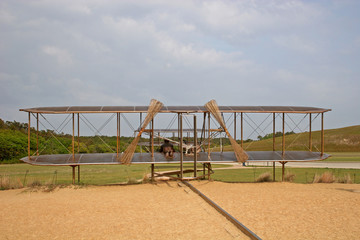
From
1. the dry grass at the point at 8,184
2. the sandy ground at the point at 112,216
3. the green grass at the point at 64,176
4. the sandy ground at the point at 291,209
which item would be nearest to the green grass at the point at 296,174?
the sandy ground at the point at 291,209

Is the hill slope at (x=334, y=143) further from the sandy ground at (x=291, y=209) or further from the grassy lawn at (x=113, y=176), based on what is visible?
the sandy ground at (x=291, y=209)

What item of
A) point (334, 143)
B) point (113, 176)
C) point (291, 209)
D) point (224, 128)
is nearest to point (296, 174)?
point (224, 128)

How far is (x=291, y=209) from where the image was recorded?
10.3 m

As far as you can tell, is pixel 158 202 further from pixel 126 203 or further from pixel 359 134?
pixel 359 134

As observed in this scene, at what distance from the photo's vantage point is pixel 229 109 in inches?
626

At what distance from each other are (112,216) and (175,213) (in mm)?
2012

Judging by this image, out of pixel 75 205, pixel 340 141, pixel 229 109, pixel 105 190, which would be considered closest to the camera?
pixel 75 205

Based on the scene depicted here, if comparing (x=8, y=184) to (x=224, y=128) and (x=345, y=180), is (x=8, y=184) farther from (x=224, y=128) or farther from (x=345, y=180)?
(x=345, y=180)

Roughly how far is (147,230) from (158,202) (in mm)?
3498

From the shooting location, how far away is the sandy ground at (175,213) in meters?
7.94

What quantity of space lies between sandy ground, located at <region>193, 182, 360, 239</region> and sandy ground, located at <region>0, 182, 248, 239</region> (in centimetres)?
93

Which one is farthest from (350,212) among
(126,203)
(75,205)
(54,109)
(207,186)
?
(54,109)

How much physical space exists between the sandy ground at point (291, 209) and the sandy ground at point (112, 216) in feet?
3.07

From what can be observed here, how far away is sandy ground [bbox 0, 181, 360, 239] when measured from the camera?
26.1 feet
